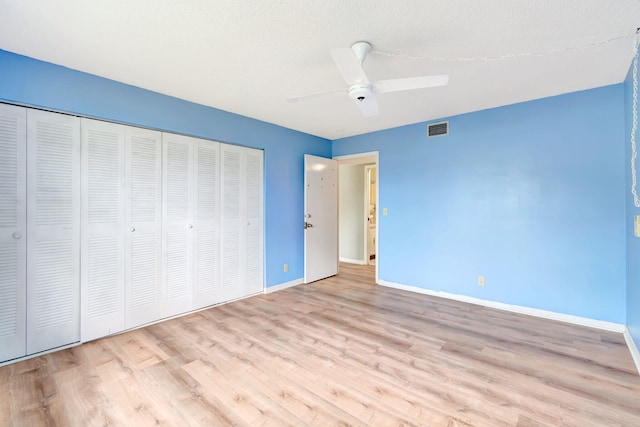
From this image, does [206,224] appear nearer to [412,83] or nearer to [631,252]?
[412,83]

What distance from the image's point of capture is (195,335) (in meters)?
2.67

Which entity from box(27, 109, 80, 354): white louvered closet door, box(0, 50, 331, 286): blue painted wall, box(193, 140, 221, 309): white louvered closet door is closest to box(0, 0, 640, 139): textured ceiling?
box(0, 50, 331, 286): blue painted wall

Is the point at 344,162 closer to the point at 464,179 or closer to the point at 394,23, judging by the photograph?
the point at 464,179

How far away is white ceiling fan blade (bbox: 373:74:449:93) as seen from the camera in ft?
5.98

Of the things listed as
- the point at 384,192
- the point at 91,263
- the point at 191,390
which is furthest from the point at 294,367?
the point at 384,192

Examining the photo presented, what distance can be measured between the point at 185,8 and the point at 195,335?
8.64 feet

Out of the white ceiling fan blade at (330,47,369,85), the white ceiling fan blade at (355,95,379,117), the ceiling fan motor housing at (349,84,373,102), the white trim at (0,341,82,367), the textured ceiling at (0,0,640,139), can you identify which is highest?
the textured ceiling at (0,0,640,139)

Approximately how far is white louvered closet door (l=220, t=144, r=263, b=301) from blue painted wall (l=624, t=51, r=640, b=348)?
12.4 feet

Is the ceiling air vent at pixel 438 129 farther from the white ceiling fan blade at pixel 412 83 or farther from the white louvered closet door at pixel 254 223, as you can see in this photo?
the white louvered closet door at pixel 254 223

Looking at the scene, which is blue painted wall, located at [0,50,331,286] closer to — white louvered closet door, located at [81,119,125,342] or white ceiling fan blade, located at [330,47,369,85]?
white louvered closet door, located at [81,119,125,342]

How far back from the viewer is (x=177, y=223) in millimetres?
3105

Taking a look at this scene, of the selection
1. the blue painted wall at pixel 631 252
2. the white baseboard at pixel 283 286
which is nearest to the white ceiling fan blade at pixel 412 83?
the blue painted wall at pixel 631 252

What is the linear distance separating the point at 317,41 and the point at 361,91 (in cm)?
48

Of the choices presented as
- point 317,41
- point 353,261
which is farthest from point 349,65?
point 353,261
